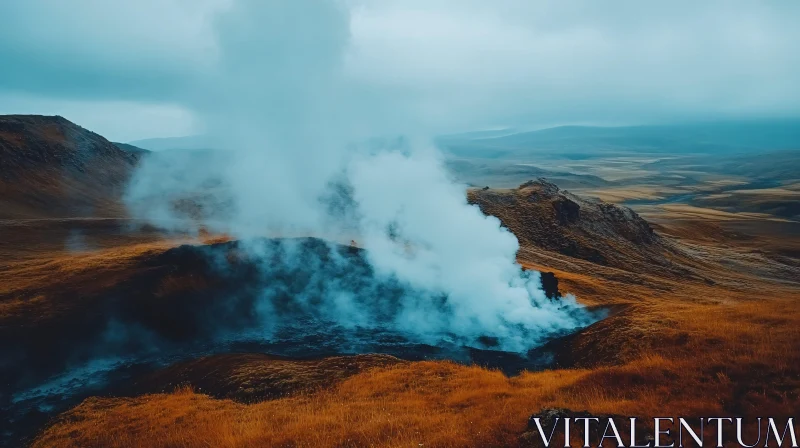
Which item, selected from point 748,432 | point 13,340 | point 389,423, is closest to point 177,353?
point 13,340

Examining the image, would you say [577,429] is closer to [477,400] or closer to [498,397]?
[498,397]

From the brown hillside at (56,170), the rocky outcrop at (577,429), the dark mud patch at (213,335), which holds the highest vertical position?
the brown hillside at (56,170)

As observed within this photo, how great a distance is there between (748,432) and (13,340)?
28.3 metres

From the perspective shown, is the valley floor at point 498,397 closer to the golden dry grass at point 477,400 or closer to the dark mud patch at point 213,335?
the golden dry grass at point 477,400

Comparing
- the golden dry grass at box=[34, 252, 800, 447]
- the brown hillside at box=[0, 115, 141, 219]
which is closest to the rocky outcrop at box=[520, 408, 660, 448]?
the golden dry grass at box=[34, 252, 800, 447]

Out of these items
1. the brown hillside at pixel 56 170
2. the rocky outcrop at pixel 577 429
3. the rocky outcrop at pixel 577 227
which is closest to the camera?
the rocky outcrop at pixel 577 429

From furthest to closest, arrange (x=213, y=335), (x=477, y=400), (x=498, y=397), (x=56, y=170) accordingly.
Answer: (x=56, y=170), (x=213, y=335), (x=498, y=397), (x=477, y=400)

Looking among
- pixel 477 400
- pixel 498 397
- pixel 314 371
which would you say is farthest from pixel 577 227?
pixel 477 400

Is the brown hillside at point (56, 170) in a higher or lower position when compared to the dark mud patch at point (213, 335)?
higher

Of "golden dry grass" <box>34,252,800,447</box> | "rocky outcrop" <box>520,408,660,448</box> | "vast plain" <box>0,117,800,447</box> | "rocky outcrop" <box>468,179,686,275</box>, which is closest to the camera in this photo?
"rocky outcrop" <box>520,408,660,448</box>

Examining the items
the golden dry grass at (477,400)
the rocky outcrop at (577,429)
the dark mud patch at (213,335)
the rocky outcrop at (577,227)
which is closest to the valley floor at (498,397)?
the golden dry grass at (477,400)

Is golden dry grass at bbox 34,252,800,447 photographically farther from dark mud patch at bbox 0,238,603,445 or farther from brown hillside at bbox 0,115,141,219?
brown hillside at bbox 0,115,141,219

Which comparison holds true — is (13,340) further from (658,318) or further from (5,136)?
(5,136)

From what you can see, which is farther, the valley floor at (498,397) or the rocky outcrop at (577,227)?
the rocky outcrop at (577,227)
